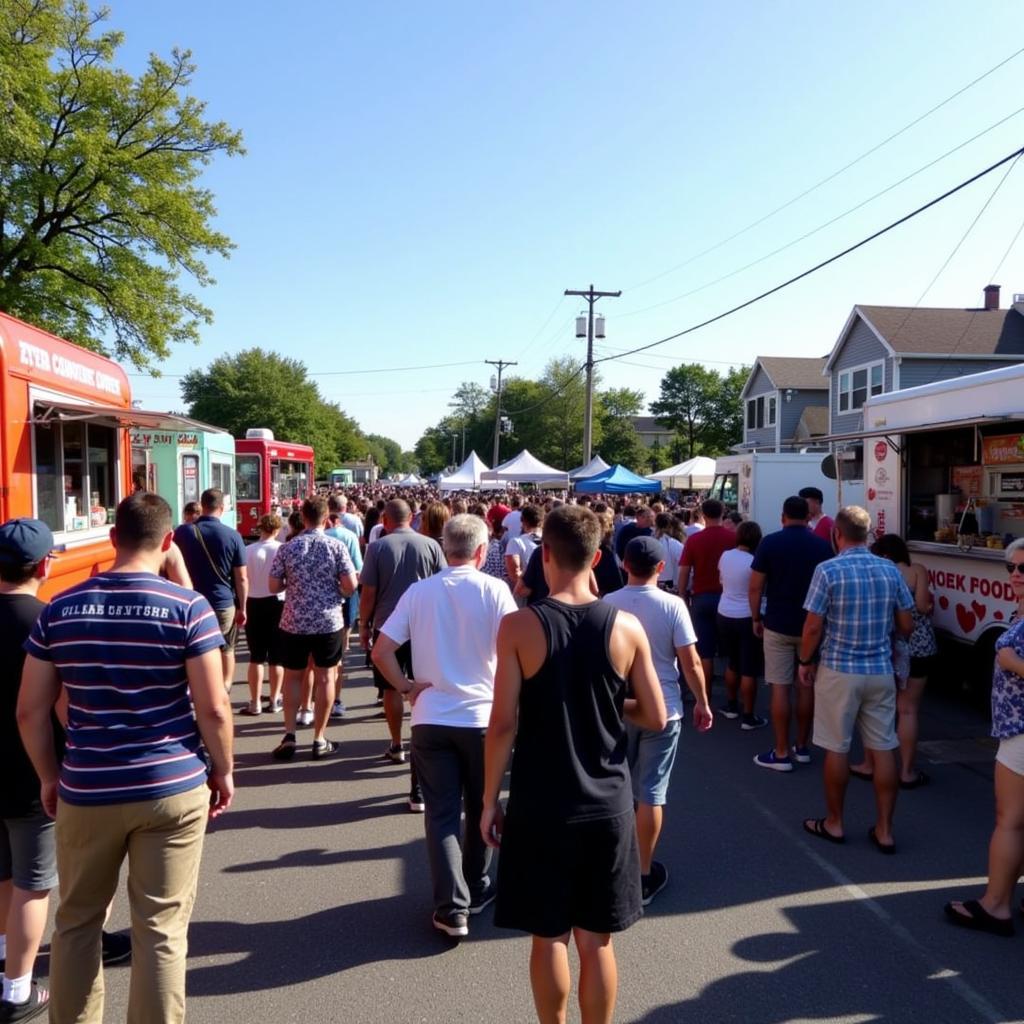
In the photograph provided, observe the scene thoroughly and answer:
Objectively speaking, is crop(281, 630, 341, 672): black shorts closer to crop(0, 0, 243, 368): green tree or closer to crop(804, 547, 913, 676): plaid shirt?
crop(804, 547, 913, 676): plaid shirt

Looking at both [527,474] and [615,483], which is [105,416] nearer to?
[615,483]

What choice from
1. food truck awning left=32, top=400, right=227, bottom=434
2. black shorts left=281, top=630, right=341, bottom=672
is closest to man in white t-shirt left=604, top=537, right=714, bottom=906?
black shorts left=281, top=630, right=341, bottom=672

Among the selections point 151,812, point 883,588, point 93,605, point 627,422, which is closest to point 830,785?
point 883,588

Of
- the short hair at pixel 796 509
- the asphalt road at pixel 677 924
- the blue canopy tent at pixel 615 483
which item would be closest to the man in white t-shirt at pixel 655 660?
the asphalt road at pixel 677 924

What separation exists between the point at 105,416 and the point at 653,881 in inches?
226

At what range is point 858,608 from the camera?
4.73 metres

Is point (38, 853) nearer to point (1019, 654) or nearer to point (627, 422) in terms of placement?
point (1019, 654)

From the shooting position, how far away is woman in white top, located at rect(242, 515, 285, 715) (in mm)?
7477

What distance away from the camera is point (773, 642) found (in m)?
6.25

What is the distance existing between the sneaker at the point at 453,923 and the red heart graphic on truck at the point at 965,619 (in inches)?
218

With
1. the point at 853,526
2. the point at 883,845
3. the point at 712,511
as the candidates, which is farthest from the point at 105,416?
the point at 883,845

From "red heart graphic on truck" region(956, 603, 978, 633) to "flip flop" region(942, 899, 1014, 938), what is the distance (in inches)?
154

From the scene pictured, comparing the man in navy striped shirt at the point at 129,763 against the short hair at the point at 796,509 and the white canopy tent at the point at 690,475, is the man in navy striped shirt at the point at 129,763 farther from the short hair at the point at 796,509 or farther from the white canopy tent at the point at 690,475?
the white canopy tent at the point at 690,475

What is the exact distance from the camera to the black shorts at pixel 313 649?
6.23 m
